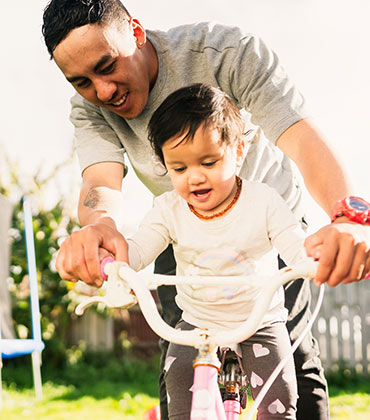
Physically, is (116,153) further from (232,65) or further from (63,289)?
(63,289)

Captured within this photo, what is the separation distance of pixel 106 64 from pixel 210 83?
0.40 m

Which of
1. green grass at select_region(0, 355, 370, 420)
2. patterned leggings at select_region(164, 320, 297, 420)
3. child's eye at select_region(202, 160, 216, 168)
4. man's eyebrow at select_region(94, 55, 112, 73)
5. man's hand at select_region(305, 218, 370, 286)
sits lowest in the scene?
green grass at select_region(0, 355, 370, 420)

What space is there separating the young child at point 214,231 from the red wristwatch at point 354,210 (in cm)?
37

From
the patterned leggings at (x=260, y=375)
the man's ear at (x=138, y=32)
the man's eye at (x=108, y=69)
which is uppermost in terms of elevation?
the man's ear at (x=138, y=32)

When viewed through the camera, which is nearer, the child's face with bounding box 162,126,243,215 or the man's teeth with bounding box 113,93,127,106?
the child's face with bounding box 162,126,243,215

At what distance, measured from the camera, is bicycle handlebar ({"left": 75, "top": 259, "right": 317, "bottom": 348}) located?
1351 millimetres

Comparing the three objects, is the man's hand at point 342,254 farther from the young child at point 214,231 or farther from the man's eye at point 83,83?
the man's eye at point 83,83

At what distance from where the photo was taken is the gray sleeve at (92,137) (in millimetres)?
2303

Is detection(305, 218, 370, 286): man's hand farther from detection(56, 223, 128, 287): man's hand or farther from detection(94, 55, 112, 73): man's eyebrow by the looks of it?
detection(94, 55, 112, 73): man's eyebrow

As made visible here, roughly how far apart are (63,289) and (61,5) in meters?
5.93

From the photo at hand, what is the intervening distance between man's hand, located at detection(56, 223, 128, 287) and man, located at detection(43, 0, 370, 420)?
199mm

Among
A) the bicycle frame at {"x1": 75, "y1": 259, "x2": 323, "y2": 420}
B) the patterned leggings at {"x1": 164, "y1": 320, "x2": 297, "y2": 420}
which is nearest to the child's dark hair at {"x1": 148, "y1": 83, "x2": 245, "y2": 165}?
the bicycle frame at {"x1": 75, "y1": 259, "x2": 323, "y2": 420}

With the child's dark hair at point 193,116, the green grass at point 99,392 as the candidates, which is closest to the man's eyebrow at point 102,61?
the child's dark hair at point 193,116

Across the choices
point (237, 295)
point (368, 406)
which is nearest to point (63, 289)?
point (368, 406)
